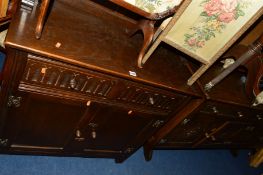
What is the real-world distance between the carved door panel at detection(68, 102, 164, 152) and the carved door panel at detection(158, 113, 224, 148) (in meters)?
0.30

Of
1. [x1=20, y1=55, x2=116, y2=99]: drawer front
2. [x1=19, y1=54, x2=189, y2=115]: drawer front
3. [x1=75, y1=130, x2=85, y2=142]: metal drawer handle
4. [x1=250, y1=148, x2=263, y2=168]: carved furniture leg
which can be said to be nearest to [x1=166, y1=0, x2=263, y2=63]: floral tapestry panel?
[x1=19, y1=54, x2=189, y2=115]: drawer front

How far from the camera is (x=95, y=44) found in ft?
4.30

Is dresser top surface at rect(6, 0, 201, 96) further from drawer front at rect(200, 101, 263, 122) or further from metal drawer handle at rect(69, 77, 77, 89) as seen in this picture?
drawer front at rect(200, 101, 263, 122)

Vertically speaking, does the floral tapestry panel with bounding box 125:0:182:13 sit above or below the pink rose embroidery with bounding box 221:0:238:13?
below

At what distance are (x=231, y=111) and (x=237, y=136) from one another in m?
0.59

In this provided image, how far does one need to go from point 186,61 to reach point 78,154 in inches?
41.4

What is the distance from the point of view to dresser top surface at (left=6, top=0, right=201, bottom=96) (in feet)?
3.64

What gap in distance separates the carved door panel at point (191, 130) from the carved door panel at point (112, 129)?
0.99ft

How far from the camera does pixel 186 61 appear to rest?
5.78 feet

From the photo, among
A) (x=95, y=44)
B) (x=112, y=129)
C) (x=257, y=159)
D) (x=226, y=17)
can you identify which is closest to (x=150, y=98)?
(x=112, y=129)

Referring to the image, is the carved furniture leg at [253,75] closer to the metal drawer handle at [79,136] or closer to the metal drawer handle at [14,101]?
the metal drawer handle at [79,136]

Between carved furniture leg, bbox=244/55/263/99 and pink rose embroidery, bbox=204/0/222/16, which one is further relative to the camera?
carved furniture leg, bbox=244/55/263/99

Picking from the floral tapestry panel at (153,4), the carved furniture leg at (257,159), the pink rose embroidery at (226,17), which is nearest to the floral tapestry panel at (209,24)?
the pink rose embroidery at (226,17)

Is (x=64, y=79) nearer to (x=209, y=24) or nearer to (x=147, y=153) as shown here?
(x=209, y=24)
